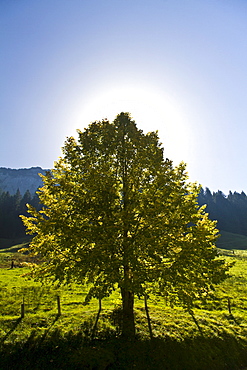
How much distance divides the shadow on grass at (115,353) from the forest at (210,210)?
107 metres

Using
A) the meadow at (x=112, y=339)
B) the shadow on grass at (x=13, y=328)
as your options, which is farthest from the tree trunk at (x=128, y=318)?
the shadow on grass at (x=13, y=328)

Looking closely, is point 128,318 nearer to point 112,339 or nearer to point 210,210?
point 112,339

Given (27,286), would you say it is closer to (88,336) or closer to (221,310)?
(88,336)

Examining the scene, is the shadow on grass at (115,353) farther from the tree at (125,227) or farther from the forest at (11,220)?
the forest at (11,220)

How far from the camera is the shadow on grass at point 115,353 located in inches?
398

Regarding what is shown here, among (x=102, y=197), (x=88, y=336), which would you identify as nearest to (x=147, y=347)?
(x=88, y=336)

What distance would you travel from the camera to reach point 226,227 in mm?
150250

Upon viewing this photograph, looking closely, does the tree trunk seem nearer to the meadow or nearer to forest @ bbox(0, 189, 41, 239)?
the meadow

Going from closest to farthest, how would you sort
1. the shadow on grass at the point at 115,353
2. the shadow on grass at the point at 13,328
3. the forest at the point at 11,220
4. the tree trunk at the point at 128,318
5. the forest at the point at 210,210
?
the shadow on grass at the point at 115,353, the shadow on grass at the point at 13,328, the tree trunk at the point at 128,318, the forest at the point at 11,220, the forest at the point at 210,210

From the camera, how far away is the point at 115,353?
436 inches

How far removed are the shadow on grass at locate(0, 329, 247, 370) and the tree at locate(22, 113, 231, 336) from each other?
1.40m

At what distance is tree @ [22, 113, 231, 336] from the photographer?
34.1ft

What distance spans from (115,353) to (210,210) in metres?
166

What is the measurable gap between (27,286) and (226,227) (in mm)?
154342
